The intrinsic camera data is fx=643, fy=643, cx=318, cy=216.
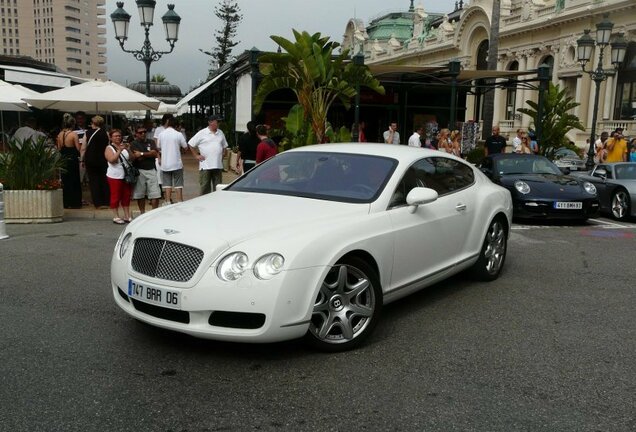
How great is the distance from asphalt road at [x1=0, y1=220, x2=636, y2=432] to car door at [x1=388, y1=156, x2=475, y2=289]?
43 cm

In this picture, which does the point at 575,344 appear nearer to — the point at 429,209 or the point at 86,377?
the point at 429,209

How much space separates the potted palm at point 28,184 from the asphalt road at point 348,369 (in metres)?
4.25

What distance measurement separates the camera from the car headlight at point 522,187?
11844 mm

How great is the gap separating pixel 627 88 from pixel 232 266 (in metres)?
39.3

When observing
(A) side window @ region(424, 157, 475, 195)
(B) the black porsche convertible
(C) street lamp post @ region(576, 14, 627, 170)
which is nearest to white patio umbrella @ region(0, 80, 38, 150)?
(B) the black porsche convertible

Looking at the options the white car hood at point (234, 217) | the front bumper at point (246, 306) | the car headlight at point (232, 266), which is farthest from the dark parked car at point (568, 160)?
the car headlight at point (232, 266)

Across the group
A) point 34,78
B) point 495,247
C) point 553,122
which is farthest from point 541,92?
point 34,78

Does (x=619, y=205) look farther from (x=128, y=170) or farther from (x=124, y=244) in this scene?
(x=124, y=244)

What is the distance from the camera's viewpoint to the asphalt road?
3578 mm

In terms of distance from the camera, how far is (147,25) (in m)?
17.0

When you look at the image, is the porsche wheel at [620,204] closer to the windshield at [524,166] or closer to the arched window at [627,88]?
the windshield at [524,166]

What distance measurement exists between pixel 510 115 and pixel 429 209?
4627cm

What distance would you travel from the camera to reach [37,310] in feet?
18.1

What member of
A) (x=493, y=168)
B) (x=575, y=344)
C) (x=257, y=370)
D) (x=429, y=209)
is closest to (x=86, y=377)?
(x=257, y=370)
